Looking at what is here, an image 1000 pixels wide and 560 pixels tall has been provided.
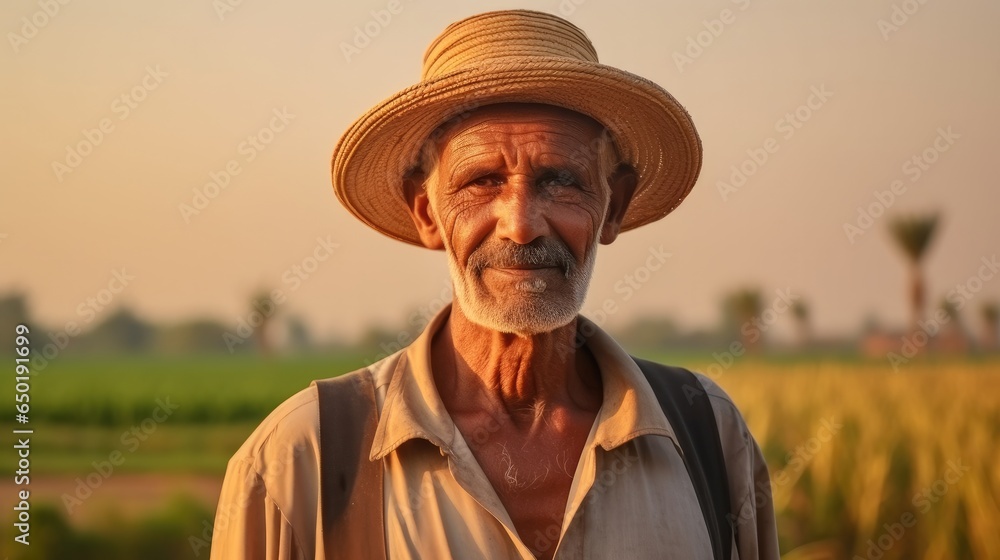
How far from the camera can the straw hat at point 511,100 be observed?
7.90 feet

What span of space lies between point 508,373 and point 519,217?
0.47 m

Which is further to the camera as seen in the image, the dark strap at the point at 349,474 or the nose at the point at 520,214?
the nose at the point at 520,214

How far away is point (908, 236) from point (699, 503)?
17.0 feet

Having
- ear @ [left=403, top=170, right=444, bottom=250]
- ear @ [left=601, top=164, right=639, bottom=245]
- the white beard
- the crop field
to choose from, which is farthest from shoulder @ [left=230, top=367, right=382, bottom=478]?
the crop field

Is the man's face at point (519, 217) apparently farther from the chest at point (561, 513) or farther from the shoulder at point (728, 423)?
the shoulder at point (728, 423)

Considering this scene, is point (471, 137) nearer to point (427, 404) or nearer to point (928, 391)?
point (427, 404)

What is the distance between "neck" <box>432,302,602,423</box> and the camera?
8.39ft

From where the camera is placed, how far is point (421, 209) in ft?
9.25

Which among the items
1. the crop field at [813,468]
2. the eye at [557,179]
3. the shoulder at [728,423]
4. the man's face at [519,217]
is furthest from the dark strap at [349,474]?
the crop field at [813,468]

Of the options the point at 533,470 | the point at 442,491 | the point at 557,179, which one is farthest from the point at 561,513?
the point at 557,179

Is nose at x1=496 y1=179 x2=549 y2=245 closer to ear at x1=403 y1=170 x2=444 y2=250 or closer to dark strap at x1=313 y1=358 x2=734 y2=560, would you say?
ear at x1=403 y1=170 x2=444 y2=250

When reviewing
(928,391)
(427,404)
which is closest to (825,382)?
(928,391)

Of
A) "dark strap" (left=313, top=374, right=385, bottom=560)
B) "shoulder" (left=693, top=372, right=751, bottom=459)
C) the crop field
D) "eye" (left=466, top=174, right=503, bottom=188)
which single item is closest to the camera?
"dark strap" (left=313, top=374, right=385, bottom=560)

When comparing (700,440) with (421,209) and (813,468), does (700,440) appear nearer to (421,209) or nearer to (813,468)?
(421,209)
